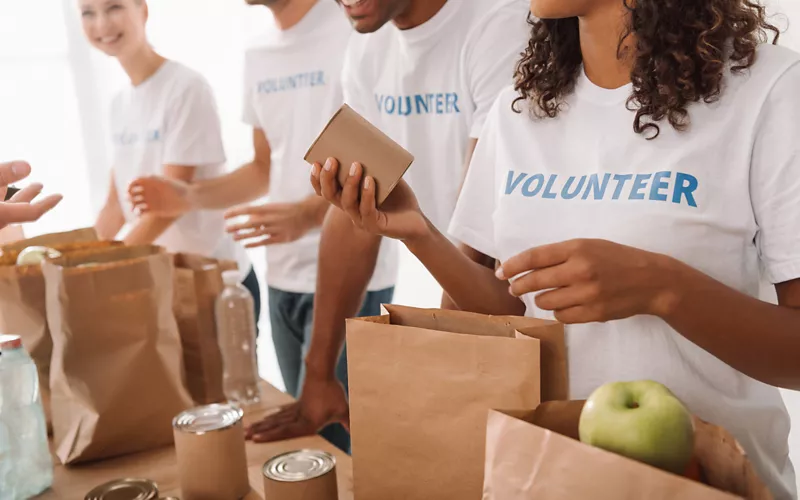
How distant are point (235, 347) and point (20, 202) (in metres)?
0.45

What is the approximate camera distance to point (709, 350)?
87 centimetres

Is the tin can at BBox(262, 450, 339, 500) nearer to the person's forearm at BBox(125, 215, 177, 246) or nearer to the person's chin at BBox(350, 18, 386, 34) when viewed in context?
the person's chin at BBox(350, 18, 386, 34)

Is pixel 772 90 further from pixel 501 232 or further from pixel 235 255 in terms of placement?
pixel 235 255

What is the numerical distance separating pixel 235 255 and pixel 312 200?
0.59m

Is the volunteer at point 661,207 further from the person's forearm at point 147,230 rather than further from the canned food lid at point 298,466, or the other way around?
the person's forearm at point 147,230

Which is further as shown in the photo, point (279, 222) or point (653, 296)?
point (279, 222)

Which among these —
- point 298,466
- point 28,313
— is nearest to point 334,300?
point 28,313

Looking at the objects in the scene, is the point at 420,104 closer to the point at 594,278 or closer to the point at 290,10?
the point at 290,10

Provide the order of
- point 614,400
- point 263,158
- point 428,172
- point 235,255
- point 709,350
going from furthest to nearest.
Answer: point 235,255, point 263,158, point 428,172, point 709,350, point 614,400

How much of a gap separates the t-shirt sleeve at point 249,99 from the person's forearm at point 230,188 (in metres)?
0.14

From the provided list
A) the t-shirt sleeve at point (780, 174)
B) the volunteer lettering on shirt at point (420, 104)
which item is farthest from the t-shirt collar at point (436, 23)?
the t-shirt sleeve at point (780, 174)

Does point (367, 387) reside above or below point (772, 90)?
below

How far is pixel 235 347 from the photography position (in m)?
1.36

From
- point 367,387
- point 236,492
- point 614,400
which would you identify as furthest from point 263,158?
point 614,400
